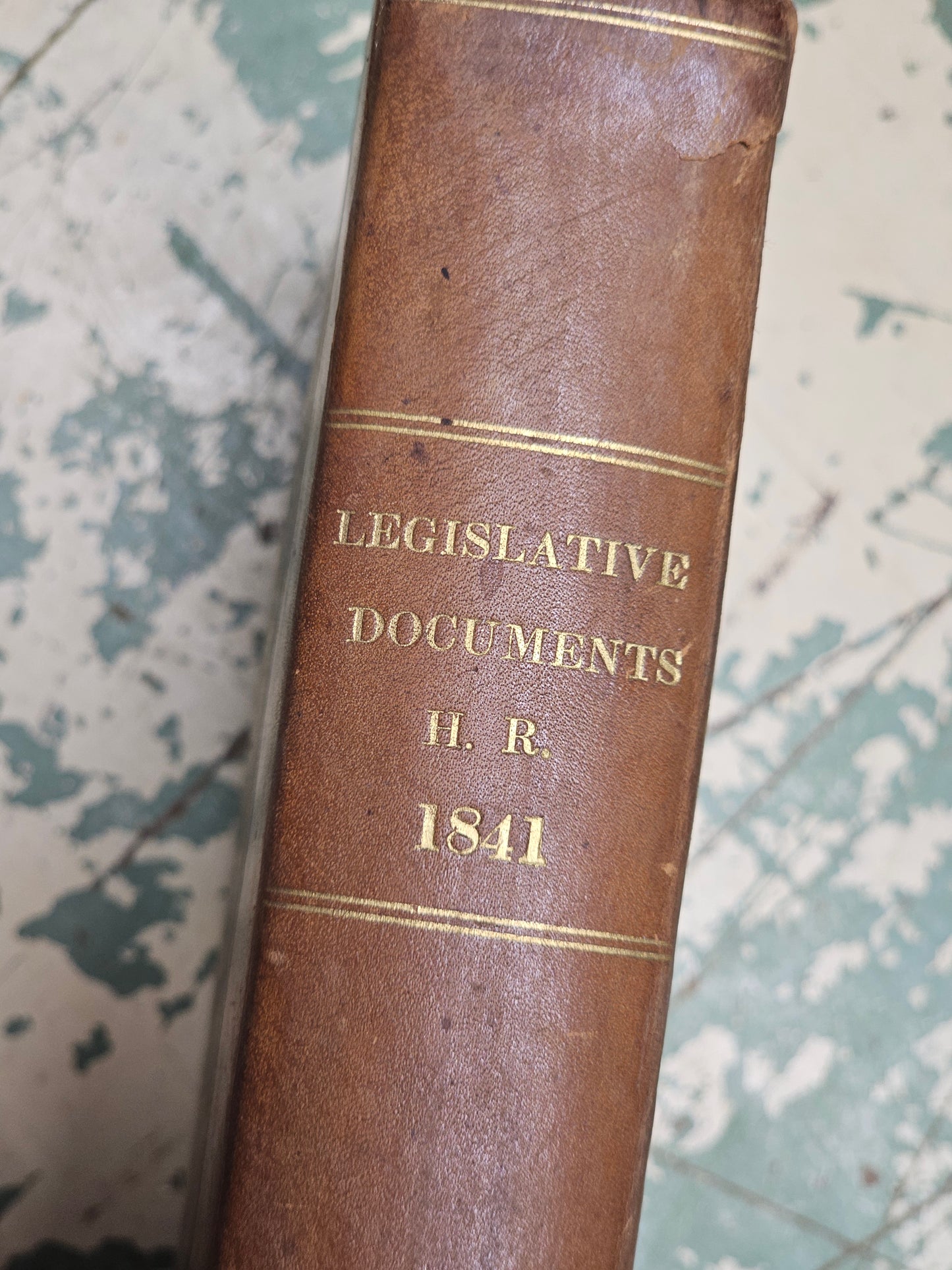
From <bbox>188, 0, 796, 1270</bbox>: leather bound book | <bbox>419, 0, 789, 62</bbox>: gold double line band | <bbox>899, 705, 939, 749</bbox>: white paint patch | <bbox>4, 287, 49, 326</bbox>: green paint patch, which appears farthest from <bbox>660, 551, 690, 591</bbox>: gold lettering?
<bbox>4, 287, 49, 326</bbox>: green paint patch

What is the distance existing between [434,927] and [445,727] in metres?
0.08

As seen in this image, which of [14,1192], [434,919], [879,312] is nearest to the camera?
[434,919]

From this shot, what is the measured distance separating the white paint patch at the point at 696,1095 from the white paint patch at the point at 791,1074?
0.05ft

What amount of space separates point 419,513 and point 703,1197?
49 cm

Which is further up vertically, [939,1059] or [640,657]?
[640,657]

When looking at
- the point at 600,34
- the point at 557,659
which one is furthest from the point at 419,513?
the point at 600,34

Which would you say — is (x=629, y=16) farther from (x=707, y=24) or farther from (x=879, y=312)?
(x=879, y=312)

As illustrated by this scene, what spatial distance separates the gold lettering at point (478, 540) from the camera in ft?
1.76

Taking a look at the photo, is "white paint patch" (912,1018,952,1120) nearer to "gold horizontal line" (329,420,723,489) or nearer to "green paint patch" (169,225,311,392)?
"gold horizontal line" (329,420,723,489)

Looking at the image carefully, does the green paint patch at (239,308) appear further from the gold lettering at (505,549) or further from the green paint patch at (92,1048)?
the green paint patch at (92,1048)

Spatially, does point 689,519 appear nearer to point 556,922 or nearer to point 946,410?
point 556,922

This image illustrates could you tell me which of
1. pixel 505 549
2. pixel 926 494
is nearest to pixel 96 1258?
pixel 505 549

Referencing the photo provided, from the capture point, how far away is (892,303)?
83 centimetres

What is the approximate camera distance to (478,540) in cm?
54
